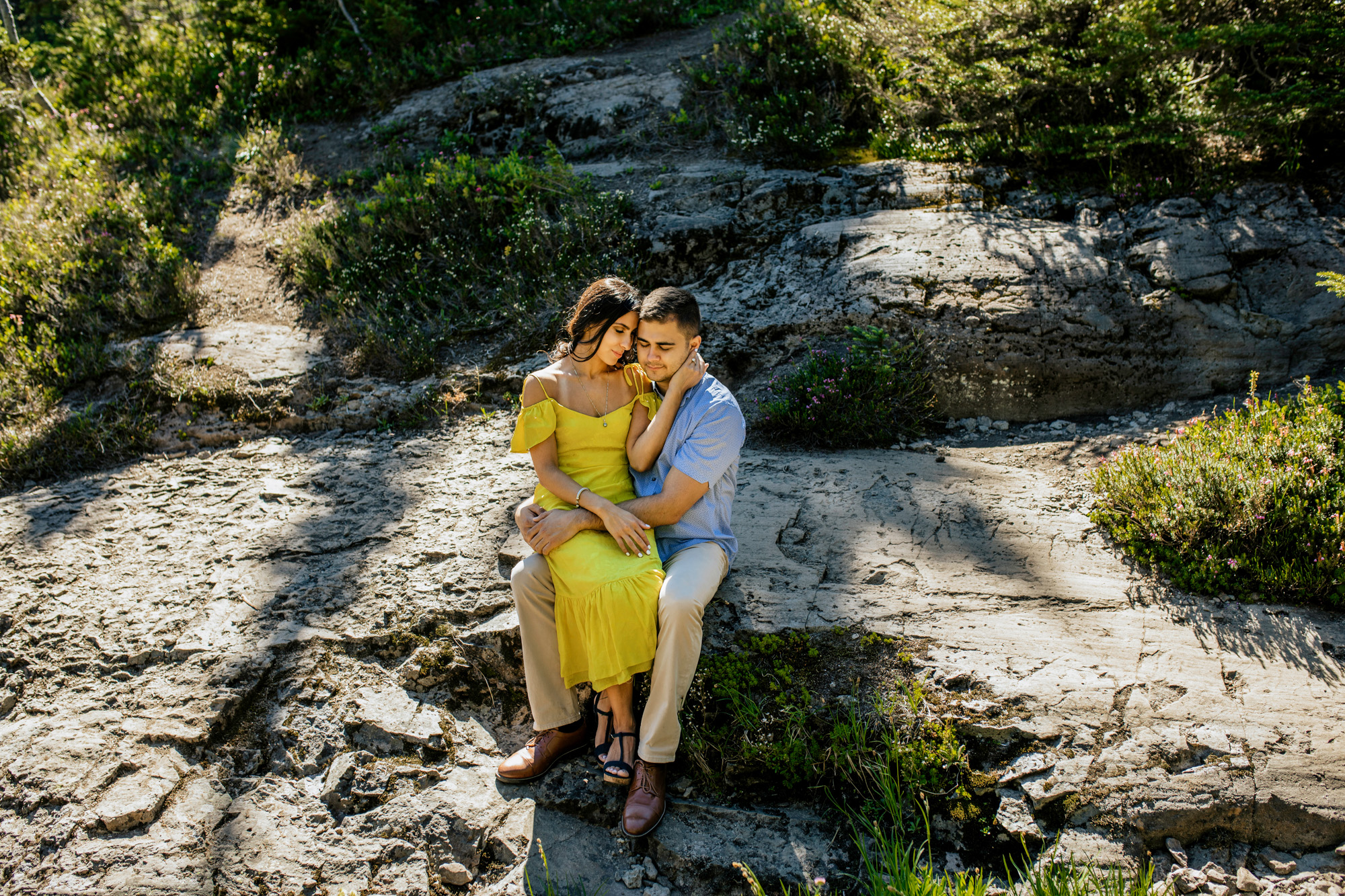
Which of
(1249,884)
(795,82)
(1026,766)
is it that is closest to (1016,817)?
(1026,766)

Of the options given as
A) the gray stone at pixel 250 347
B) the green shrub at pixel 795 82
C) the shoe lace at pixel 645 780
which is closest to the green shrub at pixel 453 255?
the gray stone at pixel 250 347

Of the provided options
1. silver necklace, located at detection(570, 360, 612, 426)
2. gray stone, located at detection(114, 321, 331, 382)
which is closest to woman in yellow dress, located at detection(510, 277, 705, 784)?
silver necklace, located at detection(570, 360, 612, 426)

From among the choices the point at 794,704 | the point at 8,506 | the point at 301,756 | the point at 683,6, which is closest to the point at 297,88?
the point at 683,6

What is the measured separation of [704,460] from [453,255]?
16.9ft

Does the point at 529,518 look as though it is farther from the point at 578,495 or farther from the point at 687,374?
the point at 687,374

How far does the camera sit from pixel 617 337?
369 centimetres

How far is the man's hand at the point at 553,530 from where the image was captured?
11.3 ft

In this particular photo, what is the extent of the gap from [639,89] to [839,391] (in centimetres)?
574

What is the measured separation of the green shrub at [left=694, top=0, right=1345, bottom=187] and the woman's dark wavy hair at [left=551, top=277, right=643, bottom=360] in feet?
16.0

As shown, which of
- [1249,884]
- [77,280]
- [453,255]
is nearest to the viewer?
[1249,884]

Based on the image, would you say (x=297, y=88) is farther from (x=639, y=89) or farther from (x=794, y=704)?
(x=794, y=704)

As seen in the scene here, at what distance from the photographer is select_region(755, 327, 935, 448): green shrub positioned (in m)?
5.66

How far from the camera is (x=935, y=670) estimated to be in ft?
11.3

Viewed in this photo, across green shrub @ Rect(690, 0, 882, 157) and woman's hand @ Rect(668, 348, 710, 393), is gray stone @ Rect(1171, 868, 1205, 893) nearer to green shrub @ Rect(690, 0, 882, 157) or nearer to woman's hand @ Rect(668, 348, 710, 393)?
woman's hand @ Rect(668, 348, 710, 393)
